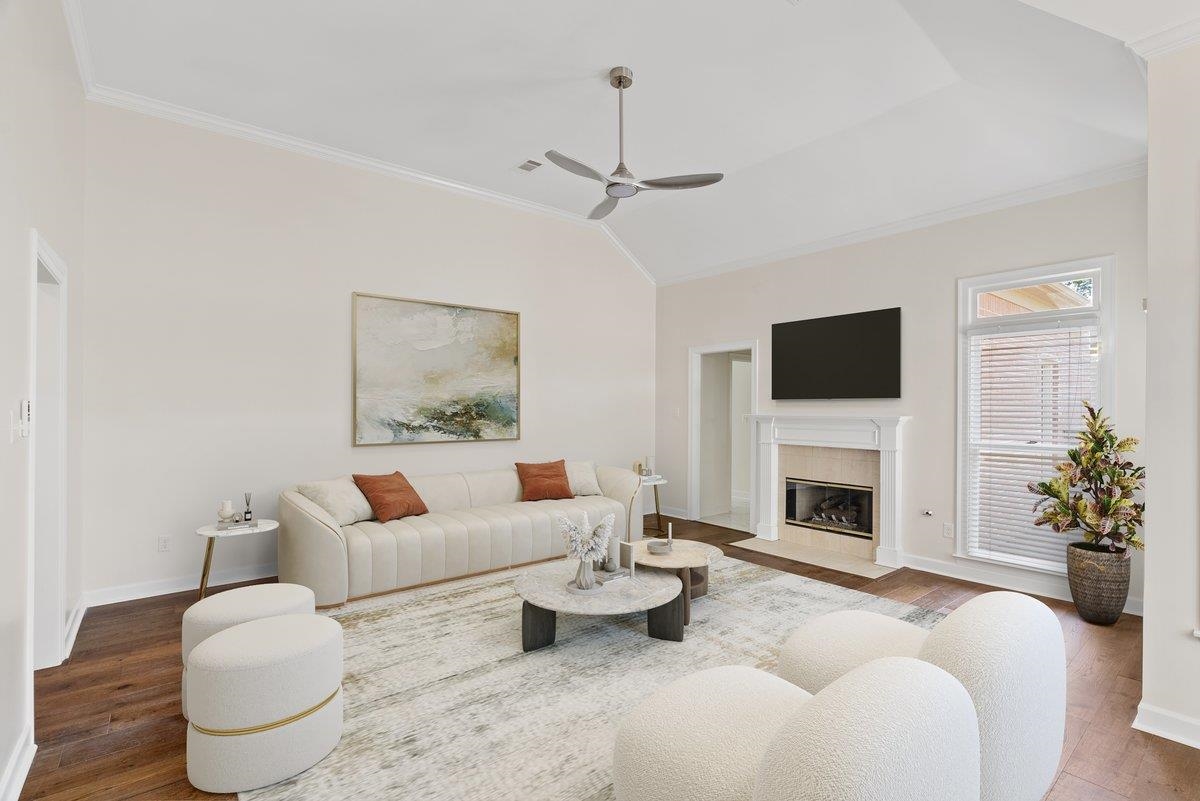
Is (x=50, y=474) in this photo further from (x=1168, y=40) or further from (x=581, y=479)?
(x=1168, y=40)

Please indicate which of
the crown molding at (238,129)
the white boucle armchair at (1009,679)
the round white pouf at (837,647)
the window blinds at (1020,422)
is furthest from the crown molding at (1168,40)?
the crown molding at (238,129)

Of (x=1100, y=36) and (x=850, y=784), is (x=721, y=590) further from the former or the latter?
(x=1100, y=36)

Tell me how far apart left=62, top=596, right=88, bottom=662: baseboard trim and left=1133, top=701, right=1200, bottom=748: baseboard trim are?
17.2 feet

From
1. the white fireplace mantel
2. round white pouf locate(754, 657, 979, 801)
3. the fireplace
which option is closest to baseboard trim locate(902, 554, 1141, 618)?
the white fireplace mantel

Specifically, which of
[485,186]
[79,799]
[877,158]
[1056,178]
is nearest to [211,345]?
[485,186]

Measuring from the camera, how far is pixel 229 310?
14.3 feet

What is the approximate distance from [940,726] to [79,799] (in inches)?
109

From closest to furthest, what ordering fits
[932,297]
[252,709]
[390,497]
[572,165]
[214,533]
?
[252,709] → [572,165] → [214,533] → [390,497] → [932,297]

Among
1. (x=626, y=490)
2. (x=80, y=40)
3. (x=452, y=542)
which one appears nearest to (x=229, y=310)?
(x=80, y=40)

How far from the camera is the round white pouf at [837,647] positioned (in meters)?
2.09

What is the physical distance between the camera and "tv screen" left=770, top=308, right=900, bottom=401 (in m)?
5.04

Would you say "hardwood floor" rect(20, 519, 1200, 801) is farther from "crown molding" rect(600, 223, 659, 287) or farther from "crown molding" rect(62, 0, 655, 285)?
"crown molding" rect(600, 223, 659, 287)

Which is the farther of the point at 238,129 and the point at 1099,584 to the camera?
the point at 238,129

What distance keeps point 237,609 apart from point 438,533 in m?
1.85
